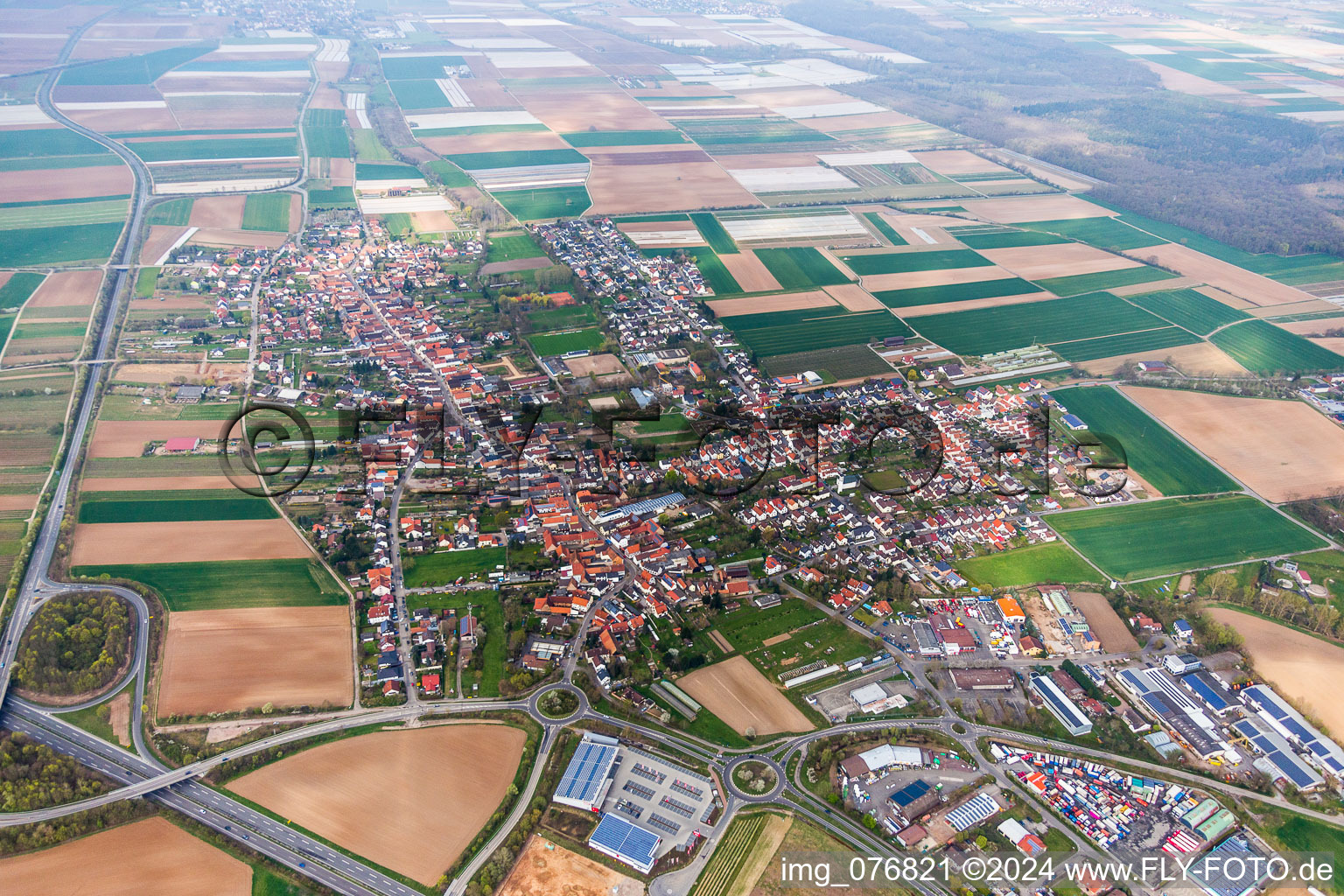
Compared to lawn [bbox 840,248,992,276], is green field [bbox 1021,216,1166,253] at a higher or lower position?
higher

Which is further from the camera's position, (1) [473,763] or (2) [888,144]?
(2) [888,144]

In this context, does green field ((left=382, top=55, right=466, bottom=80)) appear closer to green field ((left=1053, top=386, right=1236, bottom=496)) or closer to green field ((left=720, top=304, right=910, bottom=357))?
green field ((left=720, top=304, right=910, bottom=357))

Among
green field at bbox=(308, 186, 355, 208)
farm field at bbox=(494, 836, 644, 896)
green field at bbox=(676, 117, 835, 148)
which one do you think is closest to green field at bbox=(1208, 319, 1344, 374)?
farm field at bbox=(494, 836, 644, 896)

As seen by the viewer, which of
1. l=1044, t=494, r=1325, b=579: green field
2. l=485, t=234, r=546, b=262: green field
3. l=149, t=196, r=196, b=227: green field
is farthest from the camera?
l=149, t=196, r=196, b=227: green field

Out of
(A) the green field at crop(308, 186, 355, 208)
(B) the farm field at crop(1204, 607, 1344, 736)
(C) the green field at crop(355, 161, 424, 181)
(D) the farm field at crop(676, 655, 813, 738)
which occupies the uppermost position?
(C) the green field at crop(355, 161, 424, 181)

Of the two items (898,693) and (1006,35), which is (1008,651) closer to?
(898,693)

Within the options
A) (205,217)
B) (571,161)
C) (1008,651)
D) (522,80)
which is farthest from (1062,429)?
(522,80)

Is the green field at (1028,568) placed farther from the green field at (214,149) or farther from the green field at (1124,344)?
the green field at (214,149)

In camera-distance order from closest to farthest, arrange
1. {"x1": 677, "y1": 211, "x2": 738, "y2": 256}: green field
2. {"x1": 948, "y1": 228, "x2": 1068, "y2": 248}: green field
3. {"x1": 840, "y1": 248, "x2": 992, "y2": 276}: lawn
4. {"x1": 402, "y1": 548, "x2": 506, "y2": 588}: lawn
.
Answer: {"x1": 402, "y1": 548, "x2": 506, "y2": 588}: lawn
{"x1": 840, "y1": 248, "x2": 992, "y2": 276}: lawn
{"x1": 677, "y1": 211, "x2": 738, "y2": 256}: green field
{"x1": 948, "y1": 228, "x2": 1068, "y2": 248}: green field
